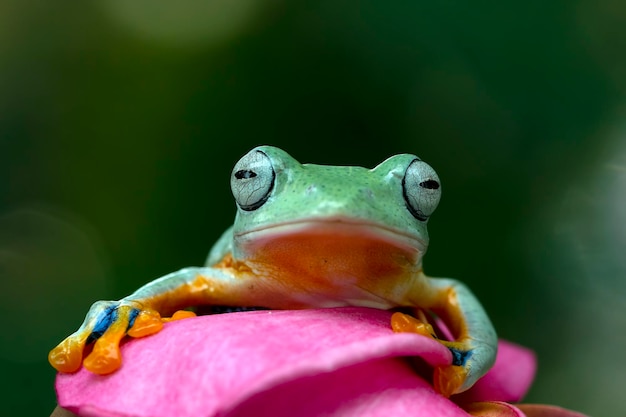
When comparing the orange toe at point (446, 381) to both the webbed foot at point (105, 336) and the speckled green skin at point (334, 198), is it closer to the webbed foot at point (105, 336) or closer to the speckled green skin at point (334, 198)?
the speckled green skin at point (334, 198)

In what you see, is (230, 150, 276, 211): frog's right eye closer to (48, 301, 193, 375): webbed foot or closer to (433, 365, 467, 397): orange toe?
(48, 301, 193, 375): webbed foot

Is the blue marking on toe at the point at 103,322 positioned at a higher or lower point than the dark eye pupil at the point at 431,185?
lower

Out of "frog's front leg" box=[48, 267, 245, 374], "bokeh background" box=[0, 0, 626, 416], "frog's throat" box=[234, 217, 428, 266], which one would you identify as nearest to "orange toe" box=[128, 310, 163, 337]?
"frog's front leg" box=[48, 267, 245, 374]

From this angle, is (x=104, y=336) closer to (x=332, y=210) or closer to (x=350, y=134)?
(x=332, y=210)

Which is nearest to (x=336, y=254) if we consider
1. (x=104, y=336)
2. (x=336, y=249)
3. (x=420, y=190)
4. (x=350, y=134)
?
(x=336, y=249)

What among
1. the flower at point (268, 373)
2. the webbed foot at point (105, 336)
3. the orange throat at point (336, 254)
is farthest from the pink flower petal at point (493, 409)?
the webbed foot at point (105, 336)
